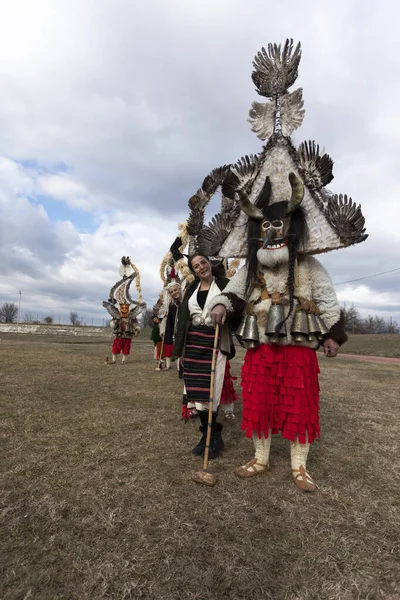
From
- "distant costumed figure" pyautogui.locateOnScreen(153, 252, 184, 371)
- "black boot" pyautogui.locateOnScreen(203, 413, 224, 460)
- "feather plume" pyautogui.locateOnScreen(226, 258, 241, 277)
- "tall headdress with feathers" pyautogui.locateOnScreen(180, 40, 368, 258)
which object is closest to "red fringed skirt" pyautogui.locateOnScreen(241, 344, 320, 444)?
"black boot" pyautogui.locateOnScreen(203, 413, 224, 460)

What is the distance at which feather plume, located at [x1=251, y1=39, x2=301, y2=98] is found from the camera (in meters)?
3.17

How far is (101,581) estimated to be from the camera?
1644 mm

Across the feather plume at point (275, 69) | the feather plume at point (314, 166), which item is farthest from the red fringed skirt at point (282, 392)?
the feather plume at point (275, 69)

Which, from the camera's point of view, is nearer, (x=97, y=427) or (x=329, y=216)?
(x=329, y=216)

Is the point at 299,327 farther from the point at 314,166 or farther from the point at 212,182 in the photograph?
the point at 212,182

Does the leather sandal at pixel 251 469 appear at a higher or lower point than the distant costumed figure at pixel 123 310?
lower

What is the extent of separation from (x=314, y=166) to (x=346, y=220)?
1.88ft

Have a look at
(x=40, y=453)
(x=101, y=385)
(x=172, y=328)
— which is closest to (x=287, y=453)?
(x=40, y=453)

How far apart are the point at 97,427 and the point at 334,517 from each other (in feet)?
8.78

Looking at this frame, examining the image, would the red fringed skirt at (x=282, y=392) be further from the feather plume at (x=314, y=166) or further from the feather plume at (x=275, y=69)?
the feather plume at (x=275, y=69)

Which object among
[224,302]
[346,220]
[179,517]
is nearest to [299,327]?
[224,302]

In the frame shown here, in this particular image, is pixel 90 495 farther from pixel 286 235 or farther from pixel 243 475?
pixel 286 235

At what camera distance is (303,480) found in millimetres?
2635

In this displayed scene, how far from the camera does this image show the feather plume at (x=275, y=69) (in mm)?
3172
